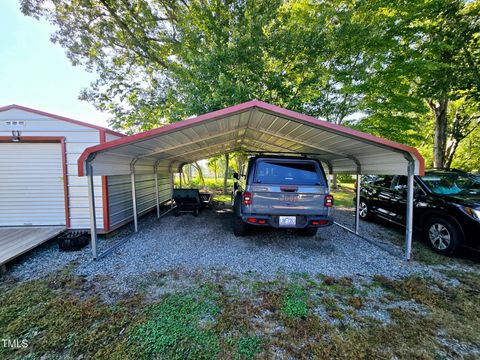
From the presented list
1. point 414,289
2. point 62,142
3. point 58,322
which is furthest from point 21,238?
point 414,289

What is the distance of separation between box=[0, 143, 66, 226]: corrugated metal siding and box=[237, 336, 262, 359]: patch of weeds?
565 centimetres

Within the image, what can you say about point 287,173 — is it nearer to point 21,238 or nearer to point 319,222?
point 319,222

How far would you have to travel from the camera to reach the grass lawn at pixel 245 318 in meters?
1.92

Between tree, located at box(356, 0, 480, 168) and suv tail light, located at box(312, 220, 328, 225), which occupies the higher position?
tree, located at box(356, 0, 480, 168)

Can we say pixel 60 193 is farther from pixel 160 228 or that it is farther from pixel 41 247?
pixel 160 228

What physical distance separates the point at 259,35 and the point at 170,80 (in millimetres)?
6391

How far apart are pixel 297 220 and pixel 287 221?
222 mm

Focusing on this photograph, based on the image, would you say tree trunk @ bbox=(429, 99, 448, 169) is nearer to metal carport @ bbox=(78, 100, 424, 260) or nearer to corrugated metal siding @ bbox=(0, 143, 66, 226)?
metal carport @ bbox=(78, 100, 424, 260)

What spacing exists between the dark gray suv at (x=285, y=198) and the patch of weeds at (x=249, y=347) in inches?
83.8

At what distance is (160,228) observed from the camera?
5.96m

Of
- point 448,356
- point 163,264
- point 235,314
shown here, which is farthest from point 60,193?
point 448,356

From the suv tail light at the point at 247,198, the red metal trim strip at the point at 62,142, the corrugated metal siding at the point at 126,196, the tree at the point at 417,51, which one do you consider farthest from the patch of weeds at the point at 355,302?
the tree at the point at 417,51

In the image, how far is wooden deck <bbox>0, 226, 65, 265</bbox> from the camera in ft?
12.0

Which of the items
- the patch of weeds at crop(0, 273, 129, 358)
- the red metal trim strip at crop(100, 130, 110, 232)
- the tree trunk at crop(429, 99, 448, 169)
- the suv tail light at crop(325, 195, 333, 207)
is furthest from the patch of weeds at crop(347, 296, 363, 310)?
the tree trunk at crop(429, 99, 448, 169)
